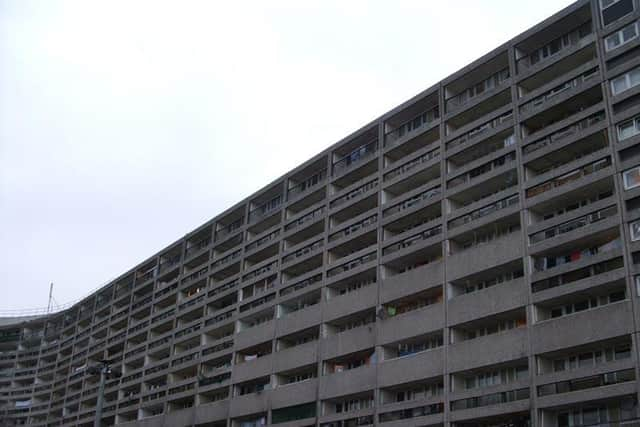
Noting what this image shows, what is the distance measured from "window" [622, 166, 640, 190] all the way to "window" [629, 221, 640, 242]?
2215mm

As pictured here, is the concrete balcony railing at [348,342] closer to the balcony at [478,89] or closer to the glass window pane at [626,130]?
the balcony at [478,89]

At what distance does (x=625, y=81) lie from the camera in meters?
48.2

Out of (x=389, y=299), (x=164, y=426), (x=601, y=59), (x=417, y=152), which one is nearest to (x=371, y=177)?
(x=417, y=152)

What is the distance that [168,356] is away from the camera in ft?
287

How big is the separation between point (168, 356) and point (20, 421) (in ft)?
156

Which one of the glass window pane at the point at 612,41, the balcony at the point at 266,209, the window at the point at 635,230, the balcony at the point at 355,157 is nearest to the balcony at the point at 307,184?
the balcony at the point at 266,209

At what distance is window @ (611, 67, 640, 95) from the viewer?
4766cm

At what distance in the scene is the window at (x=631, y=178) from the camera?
45.5 meters

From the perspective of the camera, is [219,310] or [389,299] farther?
[219,310]

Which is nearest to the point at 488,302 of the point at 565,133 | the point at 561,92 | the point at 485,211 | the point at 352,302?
the point at 485,211

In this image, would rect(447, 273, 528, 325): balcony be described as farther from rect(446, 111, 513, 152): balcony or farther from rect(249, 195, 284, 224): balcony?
rect(249, 195, 284, 224): balcony

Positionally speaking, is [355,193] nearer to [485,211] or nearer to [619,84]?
[485,211]

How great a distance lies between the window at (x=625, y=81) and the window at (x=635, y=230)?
8568mm

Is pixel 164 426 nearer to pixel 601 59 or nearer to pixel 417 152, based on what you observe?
pixel 417 152
